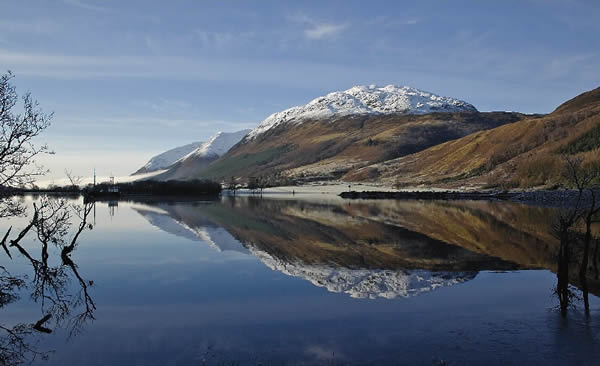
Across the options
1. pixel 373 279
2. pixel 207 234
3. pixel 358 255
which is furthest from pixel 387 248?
pixel 207 234

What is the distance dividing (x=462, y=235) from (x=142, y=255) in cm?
2690

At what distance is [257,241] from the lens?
1597 inches

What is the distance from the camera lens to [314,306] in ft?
63.0

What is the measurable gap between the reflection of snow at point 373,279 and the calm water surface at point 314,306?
89mm

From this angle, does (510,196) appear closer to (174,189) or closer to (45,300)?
(174,189)

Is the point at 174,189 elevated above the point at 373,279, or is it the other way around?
the point at 174,189

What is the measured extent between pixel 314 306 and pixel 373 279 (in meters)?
5.95

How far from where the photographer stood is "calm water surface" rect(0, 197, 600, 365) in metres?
14.0

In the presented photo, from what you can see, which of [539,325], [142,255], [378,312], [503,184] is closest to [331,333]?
[378,312]

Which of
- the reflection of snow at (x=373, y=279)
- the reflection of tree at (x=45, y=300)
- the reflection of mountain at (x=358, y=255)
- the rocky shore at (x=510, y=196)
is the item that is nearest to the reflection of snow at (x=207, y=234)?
the reflection of mountain at (x=358, y=255)

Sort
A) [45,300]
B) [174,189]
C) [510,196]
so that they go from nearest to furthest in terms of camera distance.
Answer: [45,300] < [510,196] < [174,189]

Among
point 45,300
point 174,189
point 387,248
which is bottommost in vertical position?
point 387,248

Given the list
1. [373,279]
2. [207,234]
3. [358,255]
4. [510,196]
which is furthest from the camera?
[510,196]

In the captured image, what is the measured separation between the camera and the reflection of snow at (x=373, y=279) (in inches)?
854
